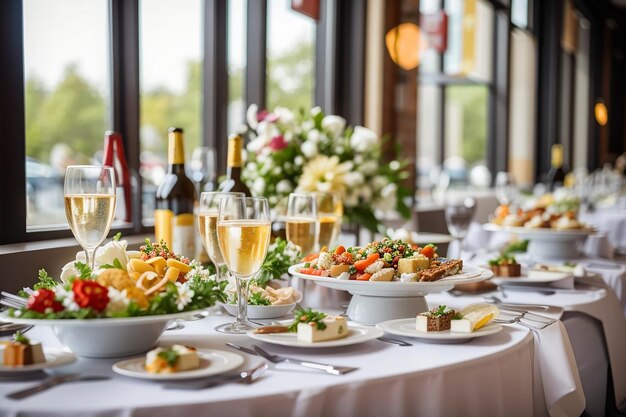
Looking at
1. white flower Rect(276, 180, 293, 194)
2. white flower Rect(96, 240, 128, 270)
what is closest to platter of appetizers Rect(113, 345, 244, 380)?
white flower Rect(96, 240, 128, 270)

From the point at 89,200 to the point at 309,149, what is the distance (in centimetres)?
119

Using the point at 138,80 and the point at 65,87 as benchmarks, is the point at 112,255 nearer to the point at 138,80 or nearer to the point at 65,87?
the point at 138,80

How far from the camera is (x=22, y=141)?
2318 millimetres

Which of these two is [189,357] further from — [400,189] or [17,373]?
[400,189]

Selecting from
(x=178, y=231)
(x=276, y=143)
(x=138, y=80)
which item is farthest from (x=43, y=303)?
(x=138, y=80)

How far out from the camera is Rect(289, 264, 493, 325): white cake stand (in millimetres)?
1396

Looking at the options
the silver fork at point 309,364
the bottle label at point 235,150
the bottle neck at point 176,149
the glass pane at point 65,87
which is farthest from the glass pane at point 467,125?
the silver fork at point 309,364

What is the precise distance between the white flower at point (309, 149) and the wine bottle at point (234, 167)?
0.42 meters

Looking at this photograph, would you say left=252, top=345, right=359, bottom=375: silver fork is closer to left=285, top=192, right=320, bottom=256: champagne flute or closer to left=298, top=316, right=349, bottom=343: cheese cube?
left=298, top=316, right=349, bottom=343: cheese cube

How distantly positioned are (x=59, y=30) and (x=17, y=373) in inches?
748

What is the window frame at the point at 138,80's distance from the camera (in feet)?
7.50

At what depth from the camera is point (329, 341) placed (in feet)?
3.97

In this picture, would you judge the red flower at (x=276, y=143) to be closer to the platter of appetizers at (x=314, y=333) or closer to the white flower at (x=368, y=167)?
the white flower at (x=368, y=167)

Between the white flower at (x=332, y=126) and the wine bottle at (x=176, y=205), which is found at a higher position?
the white flower at (x=332, y=126)
